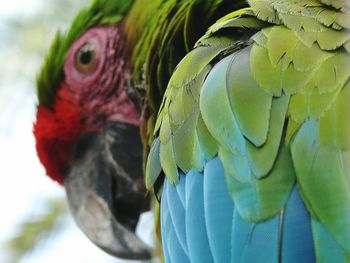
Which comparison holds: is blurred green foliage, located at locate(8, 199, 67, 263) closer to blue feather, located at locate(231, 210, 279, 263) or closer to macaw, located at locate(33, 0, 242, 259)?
macaw, located at locate(33, 0, 242, 259)

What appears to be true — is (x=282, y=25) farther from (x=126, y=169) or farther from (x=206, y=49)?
(x=126, y=169)

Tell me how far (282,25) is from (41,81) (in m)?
1.04

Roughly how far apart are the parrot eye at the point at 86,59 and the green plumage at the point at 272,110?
0.82 metres

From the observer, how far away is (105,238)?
6.90 feet

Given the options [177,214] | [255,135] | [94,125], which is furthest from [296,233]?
[94,125]

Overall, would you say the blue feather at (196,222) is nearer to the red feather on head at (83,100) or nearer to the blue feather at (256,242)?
the blue feather at (256,242)

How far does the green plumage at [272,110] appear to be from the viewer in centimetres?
123

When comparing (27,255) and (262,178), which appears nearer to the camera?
(262,178)

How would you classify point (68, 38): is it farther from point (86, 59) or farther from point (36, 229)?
point (36, 229)

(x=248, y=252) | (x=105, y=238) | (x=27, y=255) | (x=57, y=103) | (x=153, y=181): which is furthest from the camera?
(x=27, y=255)

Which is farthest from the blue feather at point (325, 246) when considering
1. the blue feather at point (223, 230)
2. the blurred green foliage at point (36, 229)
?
the blurred green foliage at point (36, 229)

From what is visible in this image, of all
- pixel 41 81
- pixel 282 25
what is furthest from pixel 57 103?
pixel 282 25

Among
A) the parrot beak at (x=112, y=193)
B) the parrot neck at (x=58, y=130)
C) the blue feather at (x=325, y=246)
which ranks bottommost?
the parrot beak at (x=112, y=193)

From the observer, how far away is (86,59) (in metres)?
2.27
